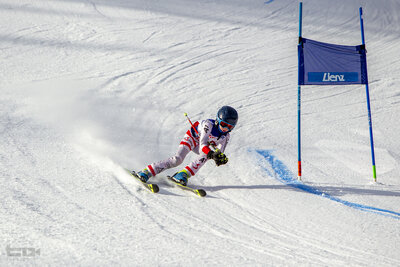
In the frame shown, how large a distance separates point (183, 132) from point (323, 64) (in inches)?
107

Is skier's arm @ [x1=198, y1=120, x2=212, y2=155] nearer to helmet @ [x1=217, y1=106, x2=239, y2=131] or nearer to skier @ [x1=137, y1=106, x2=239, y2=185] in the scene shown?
skier @ [x1=137, y1=106, x2=239, y2=185]

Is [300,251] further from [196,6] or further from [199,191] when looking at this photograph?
[196,6]

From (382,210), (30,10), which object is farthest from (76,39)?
(382,210)

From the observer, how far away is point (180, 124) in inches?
291

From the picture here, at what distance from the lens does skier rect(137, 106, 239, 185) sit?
473cm

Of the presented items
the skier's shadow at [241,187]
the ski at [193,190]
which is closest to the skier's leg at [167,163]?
the ski at [193,190]

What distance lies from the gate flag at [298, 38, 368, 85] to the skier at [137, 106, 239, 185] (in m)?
1.48

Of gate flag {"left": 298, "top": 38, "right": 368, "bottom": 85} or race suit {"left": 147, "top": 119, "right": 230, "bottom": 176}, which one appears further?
gate flag {"left": 298, "top": 38, "right": 368, "bottom": 85}

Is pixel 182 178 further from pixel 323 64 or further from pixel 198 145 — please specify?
pixel 323 64

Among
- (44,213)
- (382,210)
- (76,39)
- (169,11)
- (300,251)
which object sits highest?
(169,11)

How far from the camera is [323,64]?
224 inches

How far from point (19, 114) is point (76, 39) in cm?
491

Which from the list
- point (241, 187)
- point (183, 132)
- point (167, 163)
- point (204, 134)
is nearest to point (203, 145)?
point (204, 134)

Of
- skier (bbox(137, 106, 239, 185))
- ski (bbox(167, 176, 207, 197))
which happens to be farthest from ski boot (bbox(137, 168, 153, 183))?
ski (bbox(167, 176, 207, 197))
